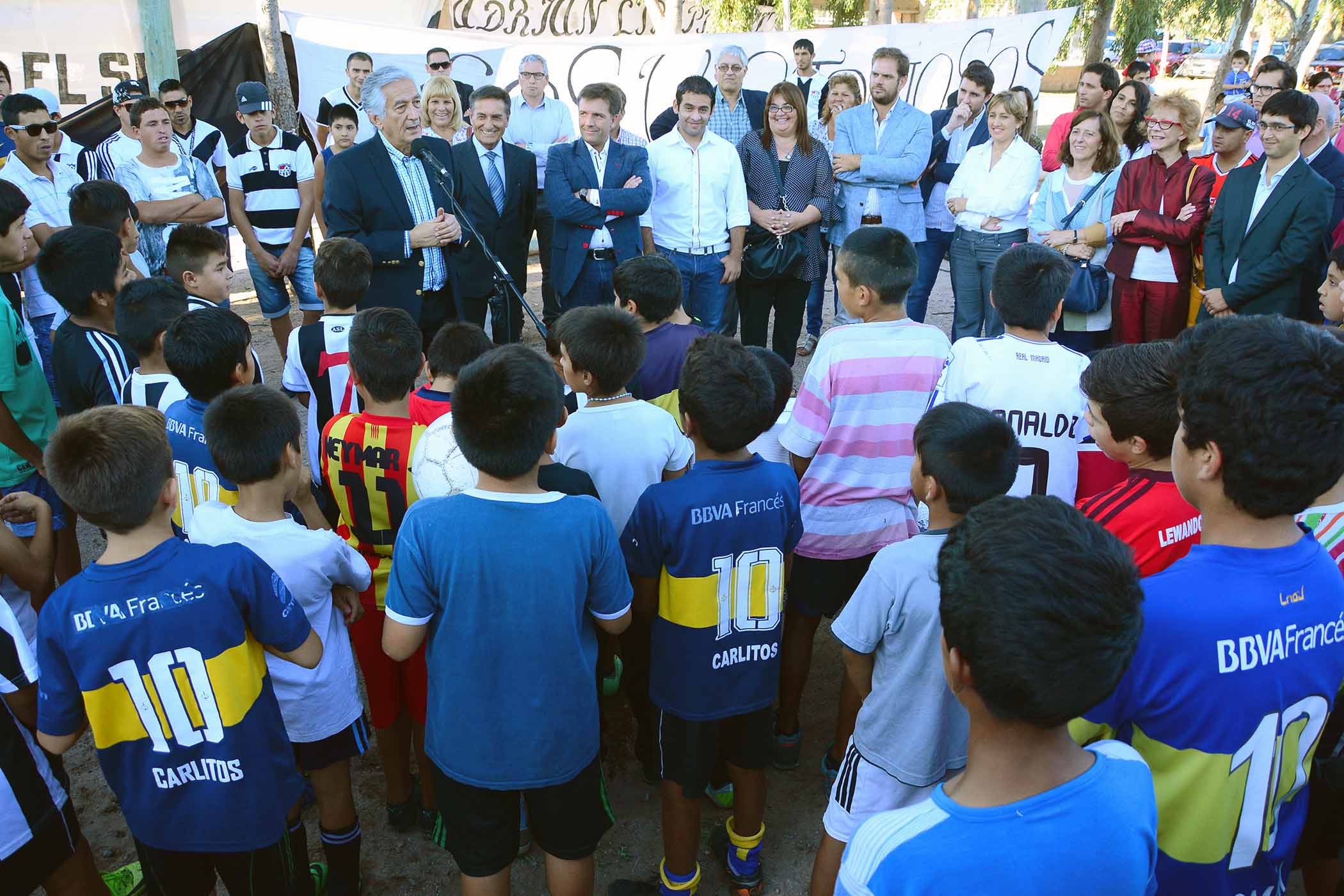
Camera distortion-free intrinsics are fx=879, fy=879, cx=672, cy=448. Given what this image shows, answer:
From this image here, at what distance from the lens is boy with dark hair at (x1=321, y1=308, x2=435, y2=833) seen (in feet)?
8.41

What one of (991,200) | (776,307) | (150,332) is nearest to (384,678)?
(150,332)

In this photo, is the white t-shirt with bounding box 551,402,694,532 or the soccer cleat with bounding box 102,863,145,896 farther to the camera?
the white t-shirt with bounding box 551,402,694,532

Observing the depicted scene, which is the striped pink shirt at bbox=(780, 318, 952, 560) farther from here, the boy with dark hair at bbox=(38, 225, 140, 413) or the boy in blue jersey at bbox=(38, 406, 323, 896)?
the boy with dark hair at bbox=(38, 225, 140, 413)

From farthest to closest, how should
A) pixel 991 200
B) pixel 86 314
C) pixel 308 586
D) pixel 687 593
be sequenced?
pixel 991 200 → pixel 86 314 → pixel 687 593 → pixel 308 586

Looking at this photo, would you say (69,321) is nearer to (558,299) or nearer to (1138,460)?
(558,299)

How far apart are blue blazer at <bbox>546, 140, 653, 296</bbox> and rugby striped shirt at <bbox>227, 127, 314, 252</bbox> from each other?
2.13 m

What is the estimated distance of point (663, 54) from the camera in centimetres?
1034

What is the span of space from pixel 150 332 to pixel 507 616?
1.81m

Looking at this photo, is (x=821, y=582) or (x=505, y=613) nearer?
(x=505, y=613)

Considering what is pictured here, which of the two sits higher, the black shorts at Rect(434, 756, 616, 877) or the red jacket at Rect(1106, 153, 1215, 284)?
the red jacket at Rect(1106, 153, 1215, 284)

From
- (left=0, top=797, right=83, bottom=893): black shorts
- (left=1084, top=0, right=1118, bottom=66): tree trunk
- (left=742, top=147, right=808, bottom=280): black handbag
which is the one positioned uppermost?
(left=1084, top=0, right=1118, bottom=66): tree trunk

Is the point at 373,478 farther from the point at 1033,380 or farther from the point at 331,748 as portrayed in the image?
the point at 1033,380

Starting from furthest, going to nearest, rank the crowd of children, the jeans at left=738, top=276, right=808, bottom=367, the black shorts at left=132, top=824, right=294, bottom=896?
1. the jeans at left=738, top=276, right=808, bottom=367
2. the black shorts at left=132, top=824, right=294, bottom=896
3. the crowd of children

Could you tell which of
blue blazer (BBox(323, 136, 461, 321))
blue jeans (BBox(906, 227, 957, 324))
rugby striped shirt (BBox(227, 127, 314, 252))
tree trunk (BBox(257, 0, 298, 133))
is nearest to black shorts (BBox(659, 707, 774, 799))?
blue blazer (BBox(323, 136, 461, 321))
